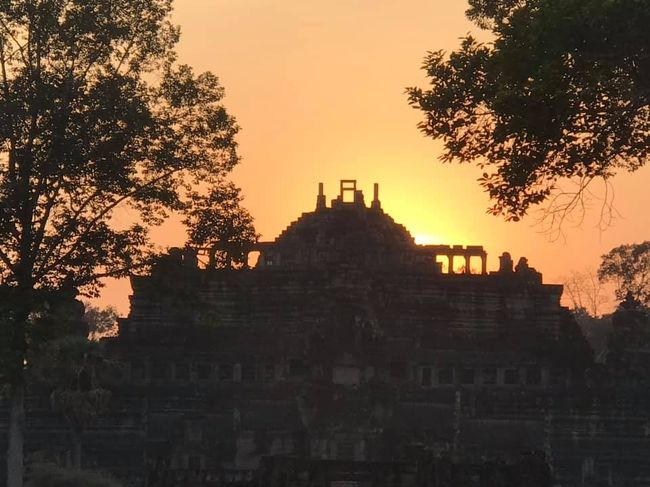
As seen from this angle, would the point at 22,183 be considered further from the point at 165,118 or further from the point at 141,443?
the point at 141,443

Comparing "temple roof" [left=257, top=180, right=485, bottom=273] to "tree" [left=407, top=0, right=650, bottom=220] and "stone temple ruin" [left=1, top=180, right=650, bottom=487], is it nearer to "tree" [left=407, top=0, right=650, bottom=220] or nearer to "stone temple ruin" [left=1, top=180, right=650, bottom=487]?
"stone temple ruin" [left=1, top=180, right=650, bottom=487]

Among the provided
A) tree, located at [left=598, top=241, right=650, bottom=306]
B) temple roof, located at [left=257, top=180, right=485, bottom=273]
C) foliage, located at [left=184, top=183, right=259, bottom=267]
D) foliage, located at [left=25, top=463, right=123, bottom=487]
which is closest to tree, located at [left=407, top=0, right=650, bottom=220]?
foliage, located at [left=184, top=183, right=259, bottom=267]

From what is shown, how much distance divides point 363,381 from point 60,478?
57.0ft

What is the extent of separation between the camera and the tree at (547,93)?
87.8ft

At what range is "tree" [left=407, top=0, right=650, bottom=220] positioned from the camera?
2675 cm

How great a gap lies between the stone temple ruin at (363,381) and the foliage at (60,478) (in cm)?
546

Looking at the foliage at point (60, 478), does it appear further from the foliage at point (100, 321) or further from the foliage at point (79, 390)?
the foliage at point (100, 321)

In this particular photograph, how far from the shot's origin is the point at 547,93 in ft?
88.4

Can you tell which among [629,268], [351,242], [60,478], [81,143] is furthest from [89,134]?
[629,268]

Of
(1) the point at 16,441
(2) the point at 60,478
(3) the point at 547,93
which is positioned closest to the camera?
(3) the point at 547,93

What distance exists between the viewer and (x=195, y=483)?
134 feet

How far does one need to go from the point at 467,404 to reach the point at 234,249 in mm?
29445

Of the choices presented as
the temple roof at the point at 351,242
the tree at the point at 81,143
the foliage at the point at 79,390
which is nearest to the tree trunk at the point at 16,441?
the tree at the point at 81,143

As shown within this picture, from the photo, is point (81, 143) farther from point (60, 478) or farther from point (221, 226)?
point (60, 478)
